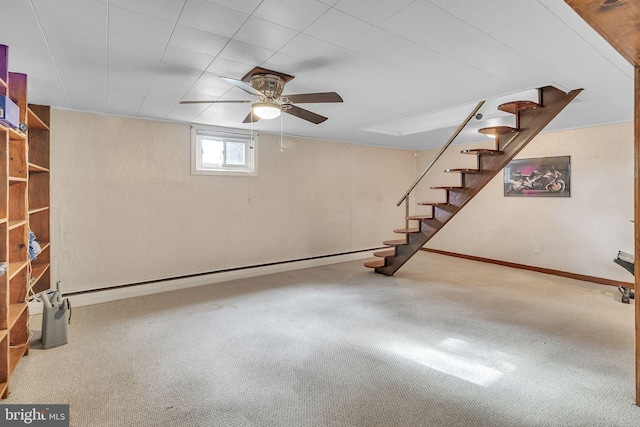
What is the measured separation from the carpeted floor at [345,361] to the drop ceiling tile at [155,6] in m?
2.25

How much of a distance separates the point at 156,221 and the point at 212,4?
333cm

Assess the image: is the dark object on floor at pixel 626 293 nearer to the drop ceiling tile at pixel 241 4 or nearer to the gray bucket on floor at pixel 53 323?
the drop ceiling tile at pixel 241 4

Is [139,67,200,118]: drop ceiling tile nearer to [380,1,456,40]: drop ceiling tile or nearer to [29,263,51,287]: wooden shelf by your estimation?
[380,1,456,40]: drop ceiling tile

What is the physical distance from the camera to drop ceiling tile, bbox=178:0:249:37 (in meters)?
1.69

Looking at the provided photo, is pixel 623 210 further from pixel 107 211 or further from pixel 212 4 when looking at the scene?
pixel 107 211

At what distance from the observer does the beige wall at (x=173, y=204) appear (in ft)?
12.6

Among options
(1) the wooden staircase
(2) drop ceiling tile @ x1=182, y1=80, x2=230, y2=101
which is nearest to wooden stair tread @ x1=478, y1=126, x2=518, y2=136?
(1) the wooden staircase

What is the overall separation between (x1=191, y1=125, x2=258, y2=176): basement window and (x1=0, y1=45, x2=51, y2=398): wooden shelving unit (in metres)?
1.63

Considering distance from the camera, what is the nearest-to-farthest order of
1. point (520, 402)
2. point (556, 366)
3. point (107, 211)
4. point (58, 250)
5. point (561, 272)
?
1. point (520, 402)
2. point (556, 366)
3. point (58, 250)
4. point (107, 211)
5. point (561, 272)

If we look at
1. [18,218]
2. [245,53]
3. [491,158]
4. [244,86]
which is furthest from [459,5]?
[18,218]

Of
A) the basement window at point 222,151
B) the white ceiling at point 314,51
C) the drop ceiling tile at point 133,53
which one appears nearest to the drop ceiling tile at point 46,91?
the white ceiling at point 314,51

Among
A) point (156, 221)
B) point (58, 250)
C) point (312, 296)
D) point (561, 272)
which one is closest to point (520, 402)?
point (312, 296)

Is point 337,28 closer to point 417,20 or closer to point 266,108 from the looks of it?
point 417,20

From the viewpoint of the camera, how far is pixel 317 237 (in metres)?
5.92
